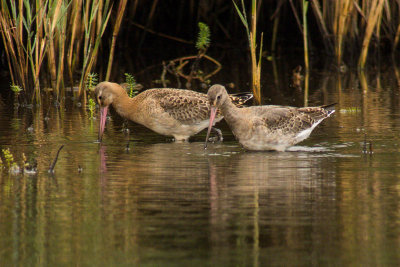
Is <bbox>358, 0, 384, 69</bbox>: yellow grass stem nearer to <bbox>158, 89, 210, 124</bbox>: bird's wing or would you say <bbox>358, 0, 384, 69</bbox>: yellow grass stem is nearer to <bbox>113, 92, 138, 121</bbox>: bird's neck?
<bbox>158, 89, 210, 124</bbox>: bird's wing

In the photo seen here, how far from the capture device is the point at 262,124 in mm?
9891

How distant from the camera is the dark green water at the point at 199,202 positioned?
5797 mm

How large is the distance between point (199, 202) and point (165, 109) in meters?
3.99

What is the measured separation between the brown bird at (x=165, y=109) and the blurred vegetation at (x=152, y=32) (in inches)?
52.2

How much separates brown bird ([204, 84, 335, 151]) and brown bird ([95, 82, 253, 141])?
83 centimetres

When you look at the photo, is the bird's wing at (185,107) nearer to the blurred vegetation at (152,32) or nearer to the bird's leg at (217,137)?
the bird's leg at (217,137)

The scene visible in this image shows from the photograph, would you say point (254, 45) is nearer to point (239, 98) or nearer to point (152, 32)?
point (239, 98)

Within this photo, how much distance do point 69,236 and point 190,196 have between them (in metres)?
1.47

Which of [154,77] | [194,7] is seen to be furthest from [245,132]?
[194,7]

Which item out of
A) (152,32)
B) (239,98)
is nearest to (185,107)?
(239,98)

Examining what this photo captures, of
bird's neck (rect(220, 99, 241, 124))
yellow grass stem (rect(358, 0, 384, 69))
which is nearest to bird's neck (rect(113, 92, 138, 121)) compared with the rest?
bird's neck (rect(220, 99, 241, 124))

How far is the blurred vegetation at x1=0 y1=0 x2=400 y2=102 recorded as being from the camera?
12.6 m

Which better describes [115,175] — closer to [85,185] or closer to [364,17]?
[85,185]

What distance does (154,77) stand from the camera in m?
18.2
